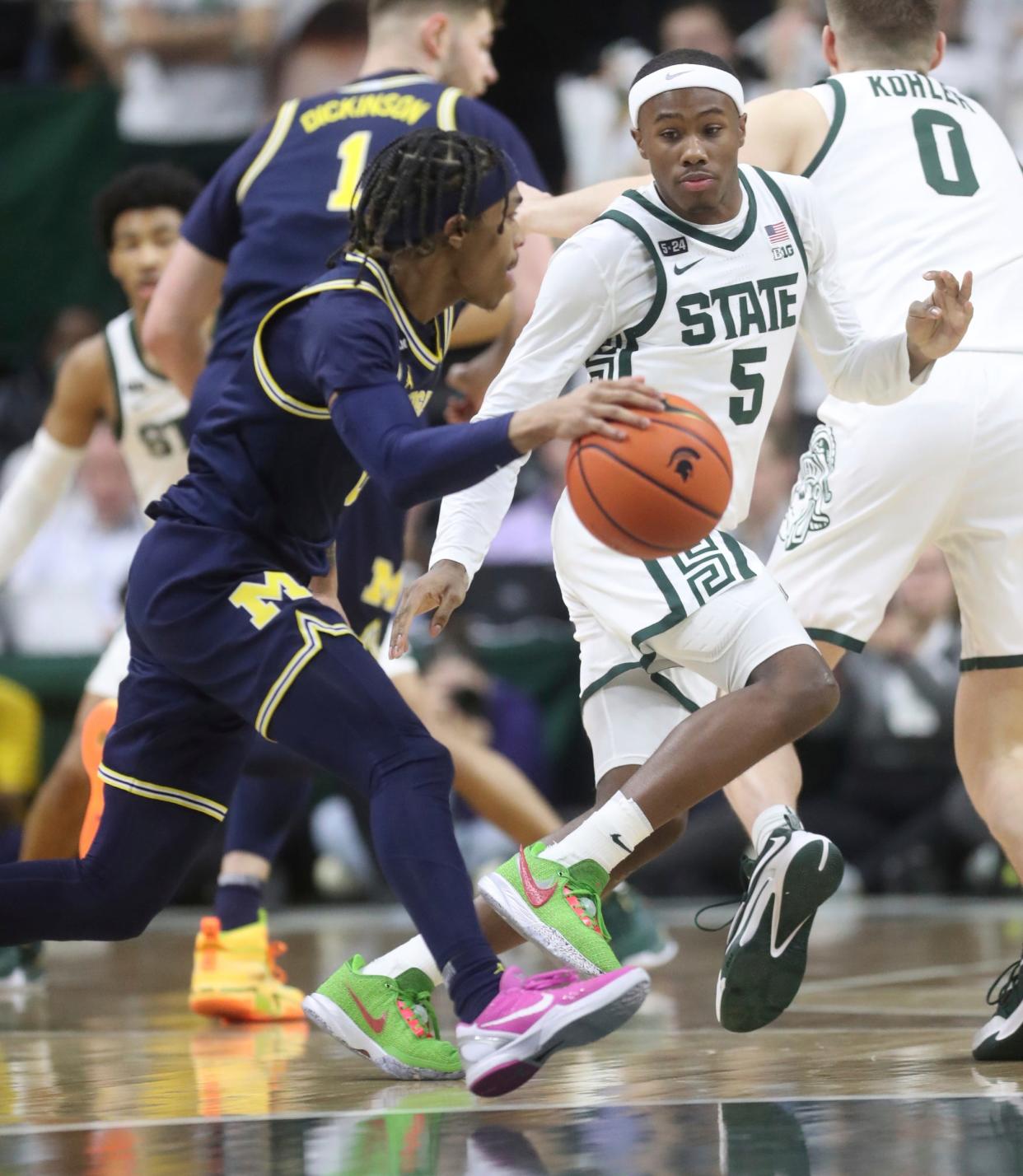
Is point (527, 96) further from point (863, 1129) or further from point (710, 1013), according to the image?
point (863, 1129)

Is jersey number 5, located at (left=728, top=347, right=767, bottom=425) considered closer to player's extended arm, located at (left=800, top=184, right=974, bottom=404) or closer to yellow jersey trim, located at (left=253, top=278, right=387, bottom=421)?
player's extended arm, located at (left=800, top=184, right=974, bottom=404)

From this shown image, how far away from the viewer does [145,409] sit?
671cm

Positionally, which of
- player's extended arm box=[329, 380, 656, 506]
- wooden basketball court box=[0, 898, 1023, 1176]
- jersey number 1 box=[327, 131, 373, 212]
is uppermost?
jersey number 1 box=[327, 131, 373, 212]

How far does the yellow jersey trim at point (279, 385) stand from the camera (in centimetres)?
392

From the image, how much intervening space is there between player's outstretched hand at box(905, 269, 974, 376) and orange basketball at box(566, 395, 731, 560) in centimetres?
74

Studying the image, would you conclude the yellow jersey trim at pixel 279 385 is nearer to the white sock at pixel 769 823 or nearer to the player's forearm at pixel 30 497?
the white sock at pixel 769 823

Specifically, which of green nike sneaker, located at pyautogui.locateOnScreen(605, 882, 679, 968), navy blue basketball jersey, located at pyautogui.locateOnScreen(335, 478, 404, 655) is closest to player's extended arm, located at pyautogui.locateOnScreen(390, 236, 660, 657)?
navy blue basketball jersey, located at pyautogui.locateOnScreen(335, 478, 404, 655)

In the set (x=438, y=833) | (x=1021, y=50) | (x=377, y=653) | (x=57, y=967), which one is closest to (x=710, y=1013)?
(x=377, y=653)

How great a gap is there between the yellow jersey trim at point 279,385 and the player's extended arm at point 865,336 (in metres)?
1.10

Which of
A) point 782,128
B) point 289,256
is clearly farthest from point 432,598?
point 289,256

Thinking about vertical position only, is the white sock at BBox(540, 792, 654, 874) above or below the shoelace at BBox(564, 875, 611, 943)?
above

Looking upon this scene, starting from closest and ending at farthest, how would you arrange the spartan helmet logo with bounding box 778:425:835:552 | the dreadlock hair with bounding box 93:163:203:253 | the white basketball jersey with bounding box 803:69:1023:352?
the spartan helmet logo with bounding box 778:425:835:552 < the white basketball jersey with bounding box 803:69:1023:352 < the dreadlock hair with bounding box 93:163:203:253

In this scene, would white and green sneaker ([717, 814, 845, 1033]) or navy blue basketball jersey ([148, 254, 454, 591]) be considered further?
white and green sneaker ([717, 814, 845, 1033])

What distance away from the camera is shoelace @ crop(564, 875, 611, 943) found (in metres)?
3.97
